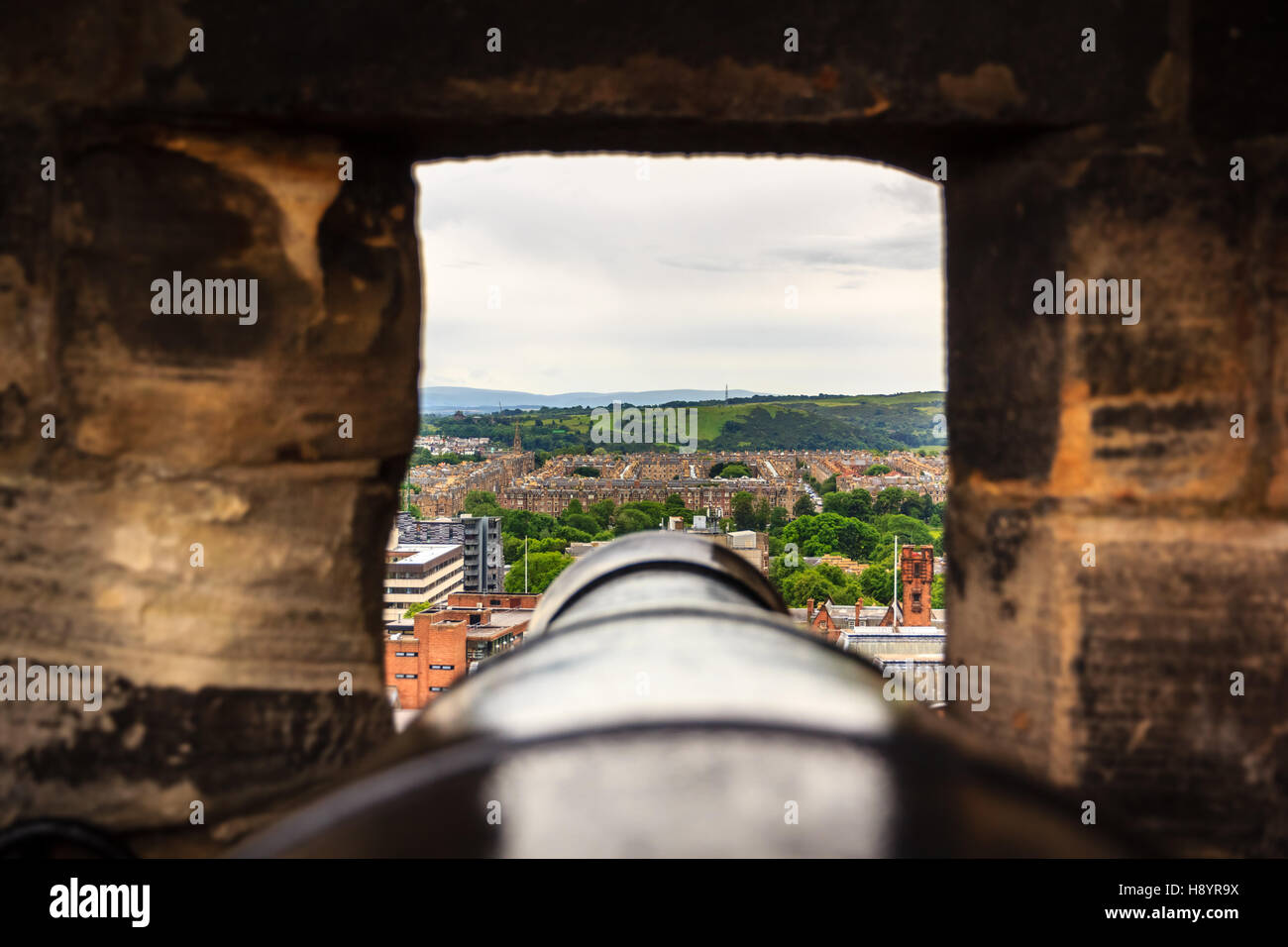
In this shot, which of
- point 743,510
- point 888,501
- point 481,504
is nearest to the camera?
point 743,510

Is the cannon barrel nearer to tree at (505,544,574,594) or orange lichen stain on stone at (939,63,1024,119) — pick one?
orange lichen stain on stone at (939,63,1024,119)

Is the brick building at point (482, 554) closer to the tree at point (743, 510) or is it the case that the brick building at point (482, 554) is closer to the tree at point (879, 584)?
the tree at point (743, 510)

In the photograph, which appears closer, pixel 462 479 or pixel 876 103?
pixel 876 103

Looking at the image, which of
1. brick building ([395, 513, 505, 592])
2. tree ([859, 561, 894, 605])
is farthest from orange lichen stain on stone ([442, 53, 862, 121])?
tree ([859, 561, 894, 605])

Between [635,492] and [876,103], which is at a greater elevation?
[876,103]

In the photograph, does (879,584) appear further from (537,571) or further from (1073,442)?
(1073,442)

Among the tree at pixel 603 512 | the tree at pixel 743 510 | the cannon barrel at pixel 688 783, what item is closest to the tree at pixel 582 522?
the tree at pixel 603 512

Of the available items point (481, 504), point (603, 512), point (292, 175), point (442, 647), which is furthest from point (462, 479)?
point (292, 175)
